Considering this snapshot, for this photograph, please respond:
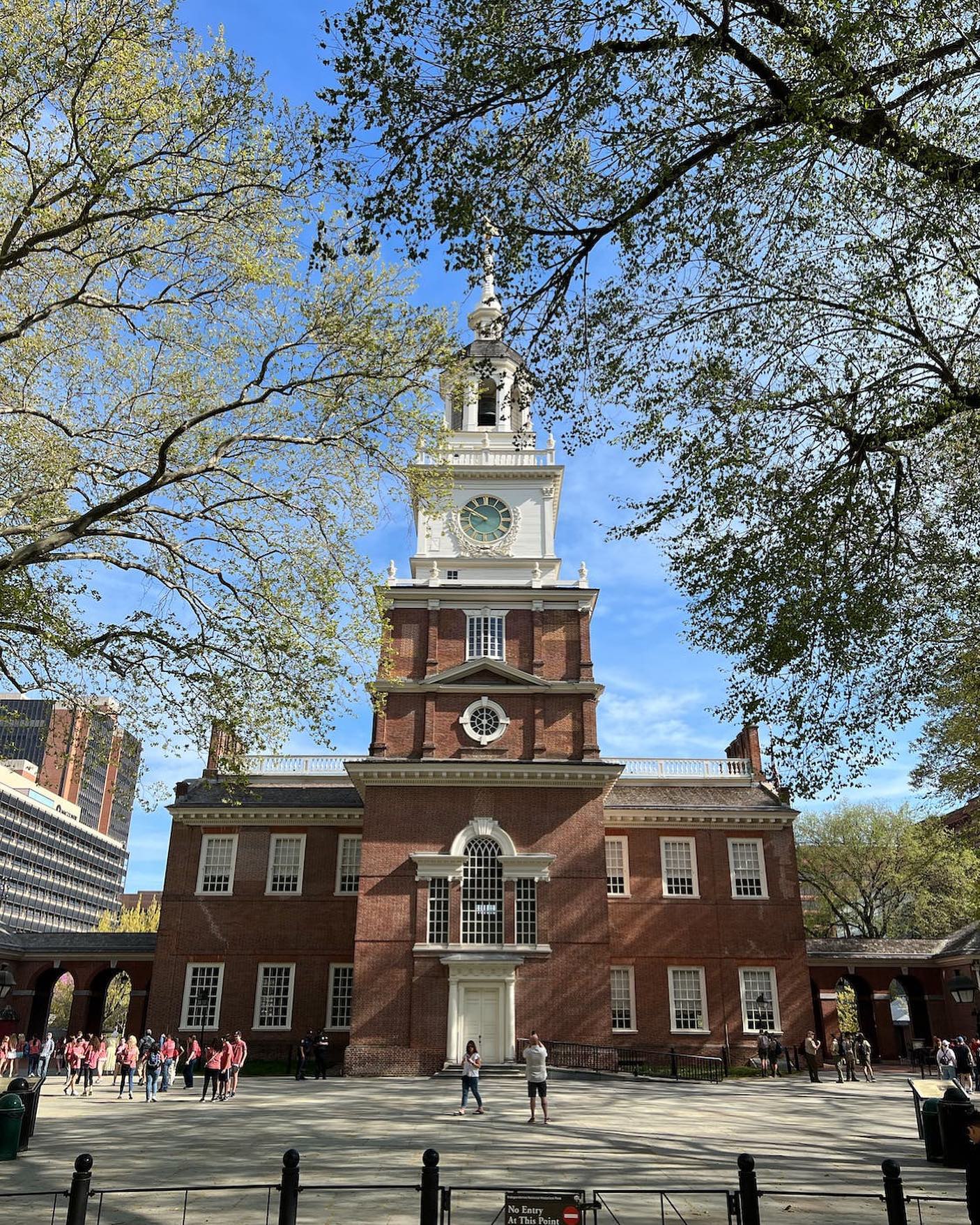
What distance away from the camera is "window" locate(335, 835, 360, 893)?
32.6 metres

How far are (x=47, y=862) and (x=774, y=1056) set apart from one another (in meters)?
95.9

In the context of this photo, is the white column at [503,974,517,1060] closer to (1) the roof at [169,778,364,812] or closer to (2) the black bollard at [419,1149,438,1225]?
(1) the roof at [169,778,364,812]

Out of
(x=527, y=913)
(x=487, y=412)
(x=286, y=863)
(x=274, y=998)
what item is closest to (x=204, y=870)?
(x=286, y=863)

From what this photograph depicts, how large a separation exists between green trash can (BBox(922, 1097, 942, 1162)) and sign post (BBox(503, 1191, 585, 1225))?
848 cm

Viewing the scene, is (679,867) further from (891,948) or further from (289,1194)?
(289,1194)

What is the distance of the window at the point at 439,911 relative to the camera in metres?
27.7

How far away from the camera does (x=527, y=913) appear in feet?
92.1

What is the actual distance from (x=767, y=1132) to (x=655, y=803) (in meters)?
18.1

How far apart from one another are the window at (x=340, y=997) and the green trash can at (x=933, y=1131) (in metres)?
20.6

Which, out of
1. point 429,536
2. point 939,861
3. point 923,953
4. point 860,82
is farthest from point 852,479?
point 939,861

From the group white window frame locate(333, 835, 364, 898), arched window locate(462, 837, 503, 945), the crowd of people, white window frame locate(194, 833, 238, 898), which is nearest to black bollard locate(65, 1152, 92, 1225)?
the crowd of people

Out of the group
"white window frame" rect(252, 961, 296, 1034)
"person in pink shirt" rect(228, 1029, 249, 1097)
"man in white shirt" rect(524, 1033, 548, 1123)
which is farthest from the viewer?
"white window frame" rect(252, 961, 296, 1034)

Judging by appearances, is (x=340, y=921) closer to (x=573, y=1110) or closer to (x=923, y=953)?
(x=573, y=1110)

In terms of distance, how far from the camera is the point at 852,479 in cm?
1293
